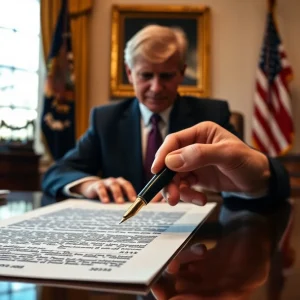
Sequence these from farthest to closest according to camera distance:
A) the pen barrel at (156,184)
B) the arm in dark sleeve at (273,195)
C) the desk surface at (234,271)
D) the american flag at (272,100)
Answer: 1. the american flag at (272,100)
2. the arm in dark sleeve at (273,195)
3. the pen barrel at (156,184)
4. the desk surface at (234,271)

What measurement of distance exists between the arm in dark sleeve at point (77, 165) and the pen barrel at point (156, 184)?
624mm

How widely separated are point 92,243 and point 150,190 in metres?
0.14

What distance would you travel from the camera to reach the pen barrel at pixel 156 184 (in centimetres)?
63

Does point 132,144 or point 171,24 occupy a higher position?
point 171,24

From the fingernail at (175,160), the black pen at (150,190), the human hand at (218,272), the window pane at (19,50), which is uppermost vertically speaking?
the window pane at (19,50)

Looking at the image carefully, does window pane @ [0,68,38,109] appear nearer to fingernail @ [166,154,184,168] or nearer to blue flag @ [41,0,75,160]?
blue flag @ [41,0,75,160]

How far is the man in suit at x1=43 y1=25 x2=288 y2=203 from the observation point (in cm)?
160

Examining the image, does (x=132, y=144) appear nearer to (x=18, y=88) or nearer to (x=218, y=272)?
(x=218, y=272)

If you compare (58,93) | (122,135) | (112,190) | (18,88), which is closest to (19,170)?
(58,93)

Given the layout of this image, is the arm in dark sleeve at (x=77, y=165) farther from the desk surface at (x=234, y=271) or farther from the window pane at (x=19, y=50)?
the window pane at (x=19, y=50)

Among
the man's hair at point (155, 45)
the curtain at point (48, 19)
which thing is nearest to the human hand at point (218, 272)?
the man's hair at point (155, 45)

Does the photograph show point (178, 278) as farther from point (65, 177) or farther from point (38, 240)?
point (65, 177)

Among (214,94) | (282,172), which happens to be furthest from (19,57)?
(282,172)

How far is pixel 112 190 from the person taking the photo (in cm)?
109
